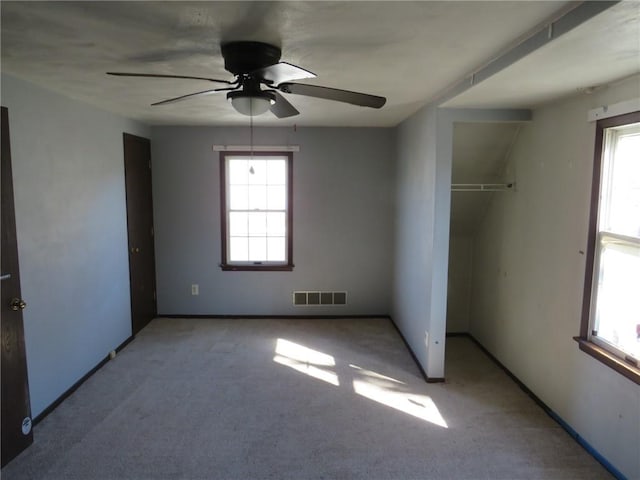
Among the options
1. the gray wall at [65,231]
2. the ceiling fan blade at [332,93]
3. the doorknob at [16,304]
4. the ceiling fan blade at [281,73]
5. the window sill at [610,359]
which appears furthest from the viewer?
the gray wall at [65,231]

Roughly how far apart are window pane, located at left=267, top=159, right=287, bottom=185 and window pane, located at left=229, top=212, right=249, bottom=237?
542 mm

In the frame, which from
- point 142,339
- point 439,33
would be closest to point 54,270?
point 142,339

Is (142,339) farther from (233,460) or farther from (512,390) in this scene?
(512,390)

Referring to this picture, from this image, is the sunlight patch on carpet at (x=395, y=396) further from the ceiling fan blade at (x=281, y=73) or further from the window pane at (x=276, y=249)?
the ceiling fan blade at (x=281, y=73)

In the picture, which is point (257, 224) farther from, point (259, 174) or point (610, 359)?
point (610, 359)

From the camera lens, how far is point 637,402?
89.5 inches

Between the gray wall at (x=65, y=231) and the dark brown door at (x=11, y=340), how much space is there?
0.46 feet

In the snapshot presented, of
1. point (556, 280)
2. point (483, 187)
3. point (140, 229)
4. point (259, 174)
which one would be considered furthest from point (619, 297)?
point (140, 229)

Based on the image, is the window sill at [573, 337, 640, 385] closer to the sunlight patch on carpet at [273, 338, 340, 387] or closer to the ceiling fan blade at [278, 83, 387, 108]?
the sunlight patch on carpet at [273, 338, 340, 387]

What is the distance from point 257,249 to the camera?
5.27m

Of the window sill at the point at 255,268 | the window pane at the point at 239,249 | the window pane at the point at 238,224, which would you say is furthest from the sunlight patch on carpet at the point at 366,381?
the window pane at the point at 238,224

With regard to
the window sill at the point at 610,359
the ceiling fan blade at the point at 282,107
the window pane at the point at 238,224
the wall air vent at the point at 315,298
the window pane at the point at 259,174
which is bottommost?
the wall air vent at the point at 315,298

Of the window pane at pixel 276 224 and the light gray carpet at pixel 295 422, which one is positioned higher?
the window pane at pixel 276 224

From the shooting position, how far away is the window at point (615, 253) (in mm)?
2400
